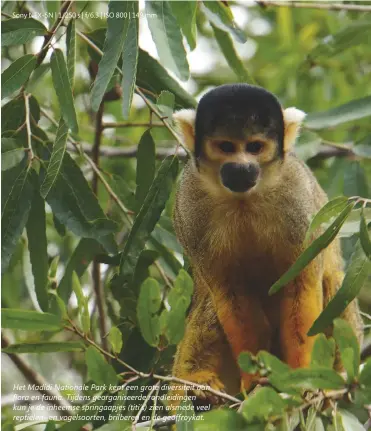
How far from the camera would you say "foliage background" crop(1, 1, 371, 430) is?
2.33m

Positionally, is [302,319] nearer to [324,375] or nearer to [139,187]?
[139,187]

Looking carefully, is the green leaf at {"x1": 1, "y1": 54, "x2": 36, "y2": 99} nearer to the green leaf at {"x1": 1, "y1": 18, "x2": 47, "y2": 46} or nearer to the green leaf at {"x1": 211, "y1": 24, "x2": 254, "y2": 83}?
the green leaf at {"x1": 1, "y1": 18, "x2": 47, "y2": 46}

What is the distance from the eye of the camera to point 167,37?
2.88 m

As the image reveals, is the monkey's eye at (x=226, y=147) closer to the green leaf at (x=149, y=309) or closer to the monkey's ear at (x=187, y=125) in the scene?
the monkey's ear at (x=187, y=125)

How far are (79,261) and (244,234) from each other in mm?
855

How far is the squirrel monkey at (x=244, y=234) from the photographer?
128 inches

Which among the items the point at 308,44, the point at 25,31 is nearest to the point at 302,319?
the point at 25,31

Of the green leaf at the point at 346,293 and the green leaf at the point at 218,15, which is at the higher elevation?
the green leaf at the point at 218,15

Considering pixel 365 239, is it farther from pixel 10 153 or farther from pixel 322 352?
pixel 10 153

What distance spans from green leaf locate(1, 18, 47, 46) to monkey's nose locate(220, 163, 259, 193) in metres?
0.93

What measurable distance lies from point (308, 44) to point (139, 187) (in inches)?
109

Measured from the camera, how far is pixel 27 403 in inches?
125

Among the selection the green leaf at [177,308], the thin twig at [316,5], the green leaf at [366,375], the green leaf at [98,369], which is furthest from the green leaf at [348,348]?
the thin twig at [316,5]

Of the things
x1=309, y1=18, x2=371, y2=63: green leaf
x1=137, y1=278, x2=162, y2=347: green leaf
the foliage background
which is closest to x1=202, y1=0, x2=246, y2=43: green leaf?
the foliage background
